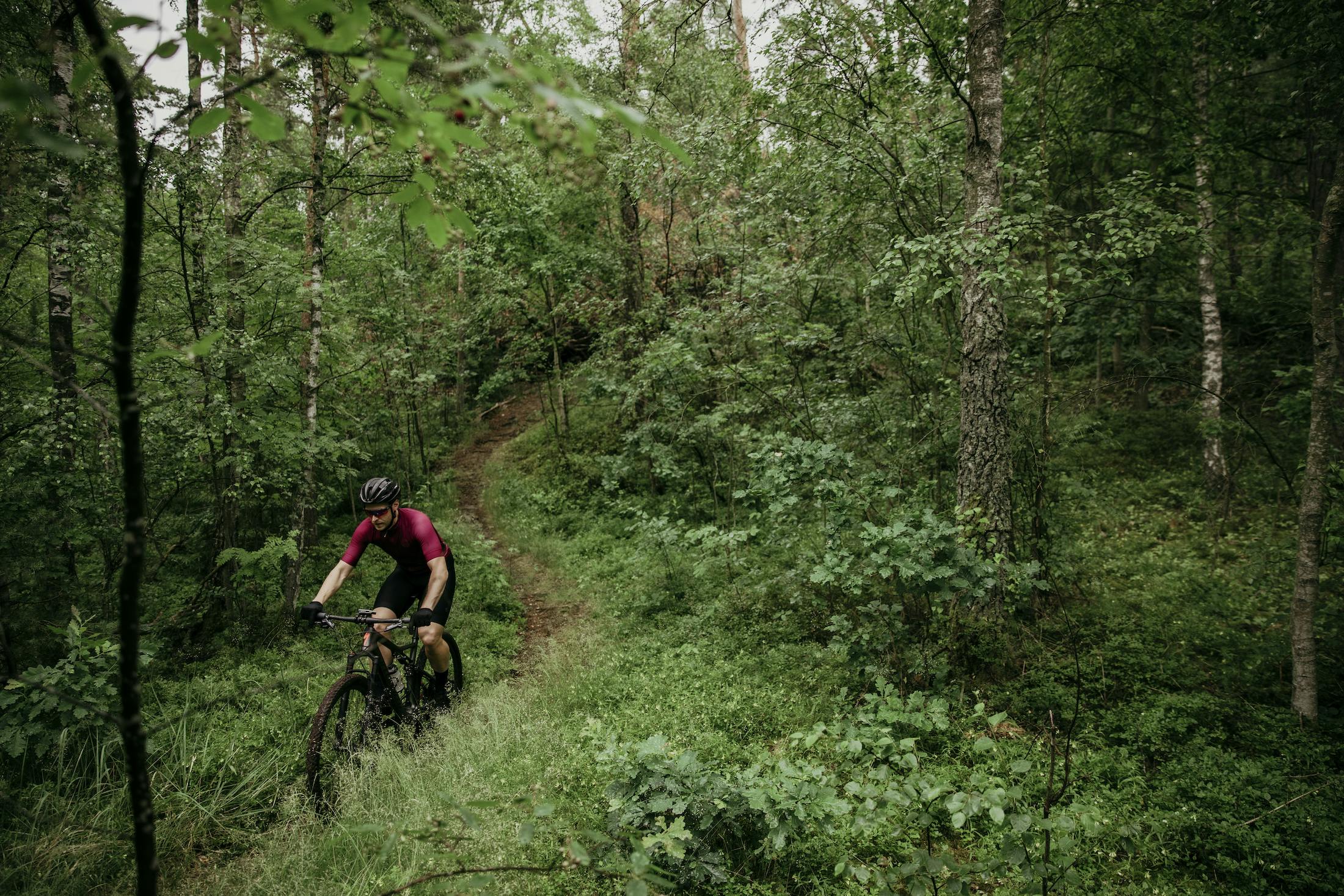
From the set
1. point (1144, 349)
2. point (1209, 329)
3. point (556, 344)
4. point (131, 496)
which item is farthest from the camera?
point (556, 344)

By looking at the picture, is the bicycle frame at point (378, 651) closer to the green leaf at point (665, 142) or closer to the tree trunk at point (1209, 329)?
the green leaf at point (665, 142)

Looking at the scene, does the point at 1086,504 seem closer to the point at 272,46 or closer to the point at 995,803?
the point at 995,803

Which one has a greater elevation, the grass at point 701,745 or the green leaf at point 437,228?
the green leaf at point 437,228

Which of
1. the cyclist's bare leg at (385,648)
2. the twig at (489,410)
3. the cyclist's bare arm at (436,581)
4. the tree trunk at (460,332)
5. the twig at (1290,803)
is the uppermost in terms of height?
the tree trunk at (460,332)

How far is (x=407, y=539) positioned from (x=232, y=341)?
9.36 ft

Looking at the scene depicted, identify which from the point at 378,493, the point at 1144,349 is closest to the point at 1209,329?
the point at 1144,349

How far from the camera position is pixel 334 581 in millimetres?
4945

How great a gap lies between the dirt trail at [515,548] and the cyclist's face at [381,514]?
273 cm

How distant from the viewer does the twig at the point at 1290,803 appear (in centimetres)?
376

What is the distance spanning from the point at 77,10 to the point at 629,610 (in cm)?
779

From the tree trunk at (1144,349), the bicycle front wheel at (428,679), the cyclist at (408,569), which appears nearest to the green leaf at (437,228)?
the cyclist at (408,569)

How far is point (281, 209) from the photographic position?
29.5 ft

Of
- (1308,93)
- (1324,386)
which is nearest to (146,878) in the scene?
(1324,386)

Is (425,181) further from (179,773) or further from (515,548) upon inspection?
(515,548)
